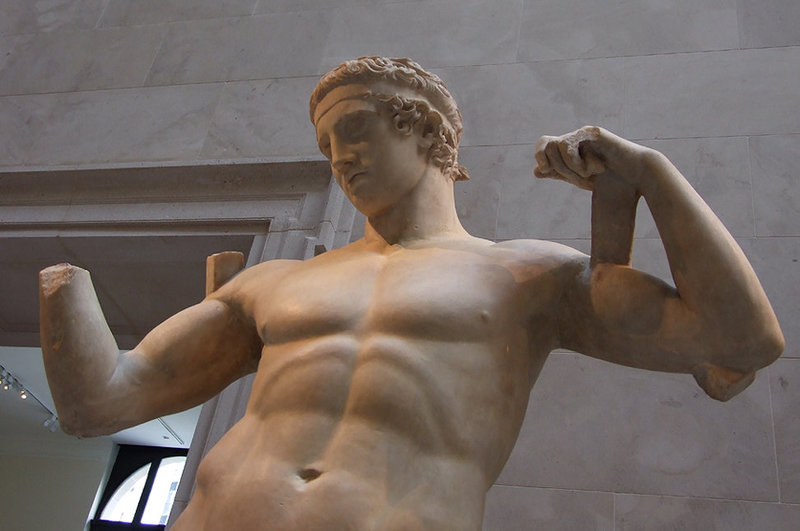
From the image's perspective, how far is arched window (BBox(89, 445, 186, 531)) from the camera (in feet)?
36.7

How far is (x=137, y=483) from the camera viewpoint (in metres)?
11.6

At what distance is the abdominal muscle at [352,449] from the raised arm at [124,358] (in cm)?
41

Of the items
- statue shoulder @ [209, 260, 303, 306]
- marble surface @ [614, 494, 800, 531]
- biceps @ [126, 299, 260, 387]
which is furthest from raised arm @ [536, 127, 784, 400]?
marble surface @ [614, 494, 800, 531]

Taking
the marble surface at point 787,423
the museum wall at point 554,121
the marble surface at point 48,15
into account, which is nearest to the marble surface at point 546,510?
the museum wall at point 554,121

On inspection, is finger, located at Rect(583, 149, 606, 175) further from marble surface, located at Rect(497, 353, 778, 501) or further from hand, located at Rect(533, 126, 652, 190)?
marble surface, located at Rect(497, 353, 778, 501)

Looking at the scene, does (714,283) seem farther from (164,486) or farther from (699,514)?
(164,486)

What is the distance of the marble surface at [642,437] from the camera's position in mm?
3516

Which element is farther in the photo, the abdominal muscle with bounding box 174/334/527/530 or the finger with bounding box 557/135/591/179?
the finger with bounding box 557/135/591/179

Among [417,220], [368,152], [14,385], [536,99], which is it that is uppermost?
[368,152]

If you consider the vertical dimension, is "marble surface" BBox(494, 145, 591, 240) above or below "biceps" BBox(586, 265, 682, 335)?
below

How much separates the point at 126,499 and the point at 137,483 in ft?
0.76

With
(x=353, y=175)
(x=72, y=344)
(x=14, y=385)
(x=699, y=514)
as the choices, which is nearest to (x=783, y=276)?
(x=699, y=514)

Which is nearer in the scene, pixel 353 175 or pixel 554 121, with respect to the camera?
pixel 353 175

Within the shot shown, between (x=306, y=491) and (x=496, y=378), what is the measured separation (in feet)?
1.90
